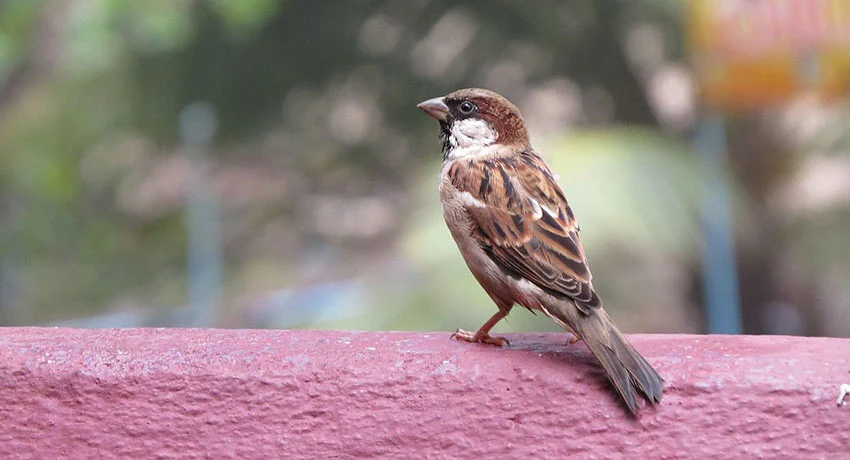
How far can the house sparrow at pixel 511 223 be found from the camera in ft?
7.47

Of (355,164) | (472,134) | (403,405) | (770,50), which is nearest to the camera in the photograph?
(403,405)

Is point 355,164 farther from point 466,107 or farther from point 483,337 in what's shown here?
point 483,337

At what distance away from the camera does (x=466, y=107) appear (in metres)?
3.10

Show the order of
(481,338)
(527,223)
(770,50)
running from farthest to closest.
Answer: (770,50) < (527,223) < (481,338)

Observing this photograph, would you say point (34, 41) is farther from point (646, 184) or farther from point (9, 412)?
point (9, 412)

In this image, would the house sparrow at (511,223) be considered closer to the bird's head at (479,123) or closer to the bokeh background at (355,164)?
the bird's head at (479,123)

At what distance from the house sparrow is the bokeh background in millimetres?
3427

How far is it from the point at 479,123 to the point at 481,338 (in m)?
0.93

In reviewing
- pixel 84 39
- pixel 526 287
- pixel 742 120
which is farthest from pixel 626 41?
pixel 526 287

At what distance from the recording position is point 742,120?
25.6ft

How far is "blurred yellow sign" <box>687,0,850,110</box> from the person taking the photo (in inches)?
291

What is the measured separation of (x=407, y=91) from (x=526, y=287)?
21.0ft

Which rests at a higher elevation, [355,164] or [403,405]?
[355,164]

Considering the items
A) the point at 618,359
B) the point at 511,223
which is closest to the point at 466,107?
the point at 511,223
